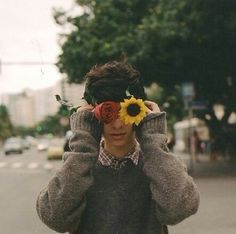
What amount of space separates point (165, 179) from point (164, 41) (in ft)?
58.2

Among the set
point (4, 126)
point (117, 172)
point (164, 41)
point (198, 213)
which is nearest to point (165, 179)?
point (117, 172)

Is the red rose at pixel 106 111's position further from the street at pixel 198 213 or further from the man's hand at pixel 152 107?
the street at pixel 198 213

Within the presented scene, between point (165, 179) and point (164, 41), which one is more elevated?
point (164, 41)

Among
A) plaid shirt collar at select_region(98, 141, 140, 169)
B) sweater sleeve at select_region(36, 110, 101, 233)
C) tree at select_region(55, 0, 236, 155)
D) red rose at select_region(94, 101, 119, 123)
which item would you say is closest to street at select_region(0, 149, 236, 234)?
tree at select_region(55, 0, 236, 155)

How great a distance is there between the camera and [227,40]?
19.9 meters

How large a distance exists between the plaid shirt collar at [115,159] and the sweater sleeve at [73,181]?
0.06m

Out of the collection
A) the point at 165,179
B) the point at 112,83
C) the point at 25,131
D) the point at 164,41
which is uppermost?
the point at 164,41

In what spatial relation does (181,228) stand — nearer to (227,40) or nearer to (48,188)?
(48,188)

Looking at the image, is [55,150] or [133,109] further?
[55,150]

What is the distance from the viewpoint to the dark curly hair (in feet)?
8.45

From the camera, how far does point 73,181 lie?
250 cm

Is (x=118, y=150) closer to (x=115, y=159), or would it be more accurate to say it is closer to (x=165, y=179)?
(x=115, y=159)

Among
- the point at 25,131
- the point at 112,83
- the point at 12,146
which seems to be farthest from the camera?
the point at 25,131

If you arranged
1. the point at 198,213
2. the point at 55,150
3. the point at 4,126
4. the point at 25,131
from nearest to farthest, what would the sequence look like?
the point at 198,213 → the point at 55,150 → the point at 4,126 → the point at 25,131
